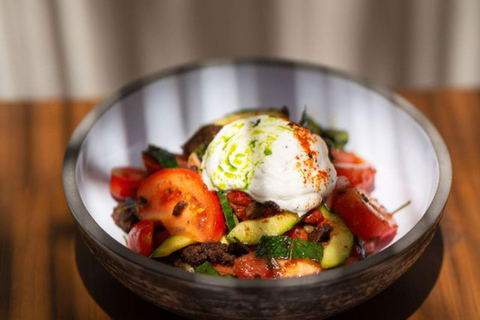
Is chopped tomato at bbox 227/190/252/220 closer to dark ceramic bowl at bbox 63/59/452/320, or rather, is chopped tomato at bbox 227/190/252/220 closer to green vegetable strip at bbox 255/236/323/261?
green vegetable strip at bbox 255/236/323/261

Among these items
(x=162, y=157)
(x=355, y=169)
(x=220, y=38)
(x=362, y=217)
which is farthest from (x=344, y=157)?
(x=220, y=38)

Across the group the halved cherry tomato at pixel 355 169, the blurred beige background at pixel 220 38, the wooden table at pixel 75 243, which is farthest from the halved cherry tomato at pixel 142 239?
the blurred beige background at pixel 220 38

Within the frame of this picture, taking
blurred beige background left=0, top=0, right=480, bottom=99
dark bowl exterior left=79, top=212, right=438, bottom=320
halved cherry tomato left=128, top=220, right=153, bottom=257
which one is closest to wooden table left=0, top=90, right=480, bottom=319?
halved cherry tomato left=128, top=220, right=153, bottom=257

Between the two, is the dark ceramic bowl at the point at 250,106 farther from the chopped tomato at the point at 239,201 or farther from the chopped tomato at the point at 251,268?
the chopped tomato at the point at 239,201

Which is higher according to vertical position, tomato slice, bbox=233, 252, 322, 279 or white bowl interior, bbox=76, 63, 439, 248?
white bowl interior, bbox=76, 63, 439, 248

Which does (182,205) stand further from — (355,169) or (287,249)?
(355,169)

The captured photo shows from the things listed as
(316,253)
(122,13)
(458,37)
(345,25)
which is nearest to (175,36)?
(122,13)
